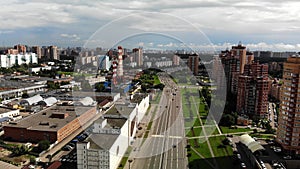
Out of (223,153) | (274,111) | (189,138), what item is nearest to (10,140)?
(189,138)

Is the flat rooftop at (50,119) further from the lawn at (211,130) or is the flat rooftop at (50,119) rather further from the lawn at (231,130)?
the lawn at (231,130)

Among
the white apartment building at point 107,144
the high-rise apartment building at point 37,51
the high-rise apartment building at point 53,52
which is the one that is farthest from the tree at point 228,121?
the high-rise apartment building at point 37,51

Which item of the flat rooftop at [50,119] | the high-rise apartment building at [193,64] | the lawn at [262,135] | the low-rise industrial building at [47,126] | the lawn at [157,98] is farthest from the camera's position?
the high-rise apartment building at [193,64]

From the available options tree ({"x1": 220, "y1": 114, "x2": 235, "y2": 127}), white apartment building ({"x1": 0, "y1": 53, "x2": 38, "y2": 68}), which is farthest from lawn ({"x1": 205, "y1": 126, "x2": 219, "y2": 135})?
white apartment building ({"x1": 0, "y1": 53, "x2": 38, "y2": 68})

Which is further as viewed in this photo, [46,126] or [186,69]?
[186,69]

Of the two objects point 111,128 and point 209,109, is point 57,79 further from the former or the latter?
point 111,128

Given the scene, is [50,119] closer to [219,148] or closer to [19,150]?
[19,150]
